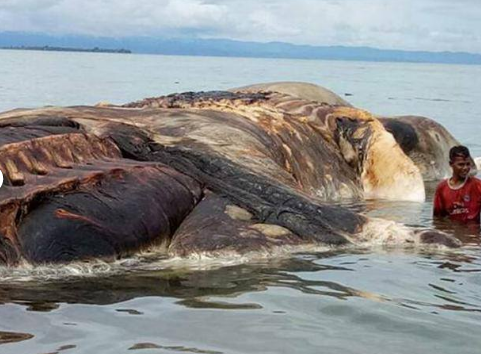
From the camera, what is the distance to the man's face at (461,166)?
9.38 metres

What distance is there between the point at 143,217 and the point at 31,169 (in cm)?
79

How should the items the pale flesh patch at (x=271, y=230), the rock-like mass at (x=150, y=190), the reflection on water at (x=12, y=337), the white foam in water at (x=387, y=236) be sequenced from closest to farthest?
the reflection on water at (x=12, y=337) < the rock-like mass at (x=150, y=190) < the pale flesh patch at (x=271, y=230) < the white foam in water at (x=387, y=236)

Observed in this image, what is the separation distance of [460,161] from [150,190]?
13.8ft

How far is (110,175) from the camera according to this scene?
6176mm

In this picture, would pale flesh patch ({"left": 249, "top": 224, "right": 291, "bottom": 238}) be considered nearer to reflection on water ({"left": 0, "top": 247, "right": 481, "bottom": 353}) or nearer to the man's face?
reflection on water ({"left": 0, "top": 247, "right": 481, "bottom": 353})

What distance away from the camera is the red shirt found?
30.0 ft

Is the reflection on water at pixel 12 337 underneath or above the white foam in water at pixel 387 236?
above

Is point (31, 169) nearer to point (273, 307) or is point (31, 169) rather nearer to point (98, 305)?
point (98, 305)

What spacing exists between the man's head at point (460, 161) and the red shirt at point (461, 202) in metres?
0.11

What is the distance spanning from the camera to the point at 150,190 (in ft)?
20.6

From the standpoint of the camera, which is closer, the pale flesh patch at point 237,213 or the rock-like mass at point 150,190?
the rock-like mass at point 150,190

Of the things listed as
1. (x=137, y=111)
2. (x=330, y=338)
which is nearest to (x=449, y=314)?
(x=330, y=338)

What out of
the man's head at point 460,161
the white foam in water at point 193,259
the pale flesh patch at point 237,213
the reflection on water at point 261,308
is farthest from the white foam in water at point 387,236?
the man's head at point 460,161

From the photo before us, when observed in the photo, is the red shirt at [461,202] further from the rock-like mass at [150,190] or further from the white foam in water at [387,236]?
the white foam in water at [387,236]
